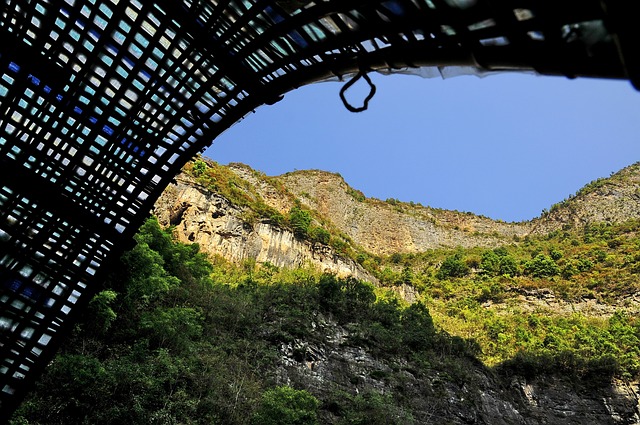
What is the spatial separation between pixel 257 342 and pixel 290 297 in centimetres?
402

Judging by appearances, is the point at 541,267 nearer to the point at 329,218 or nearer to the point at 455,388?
the point at 329,218

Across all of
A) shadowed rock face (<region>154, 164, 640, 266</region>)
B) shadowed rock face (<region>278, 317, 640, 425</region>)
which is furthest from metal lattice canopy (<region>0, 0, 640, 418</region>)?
shadowed rock face (<region>154, 164, 640, 266</region>)

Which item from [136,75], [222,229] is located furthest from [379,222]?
[136,75]

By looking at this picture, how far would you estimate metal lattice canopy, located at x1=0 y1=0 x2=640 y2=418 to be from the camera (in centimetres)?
156

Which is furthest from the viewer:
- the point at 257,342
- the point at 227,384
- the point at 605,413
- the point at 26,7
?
the point at 605,413

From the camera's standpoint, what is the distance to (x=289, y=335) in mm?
15430

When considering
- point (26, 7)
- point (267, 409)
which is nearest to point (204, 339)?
point (267, 409)

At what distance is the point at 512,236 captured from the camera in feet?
167

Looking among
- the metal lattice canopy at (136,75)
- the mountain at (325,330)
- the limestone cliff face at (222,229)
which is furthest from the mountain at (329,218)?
the metal lattice canopy at (136,75)

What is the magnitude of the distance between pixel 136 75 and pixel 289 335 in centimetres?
1361

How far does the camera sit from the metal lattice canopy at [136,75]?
1556 millimetres

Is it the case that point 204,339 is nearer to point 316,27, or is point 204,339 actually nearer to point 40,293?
point 40,293

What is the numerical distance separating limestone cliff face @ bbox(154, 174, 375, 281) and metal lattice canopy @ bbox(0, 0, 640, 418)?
22.3 m

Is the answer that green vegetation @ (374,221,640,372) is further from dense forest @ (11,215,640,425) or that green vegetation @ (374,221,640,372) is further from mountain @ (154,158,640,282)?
mountain @ (154,158,640,282)
